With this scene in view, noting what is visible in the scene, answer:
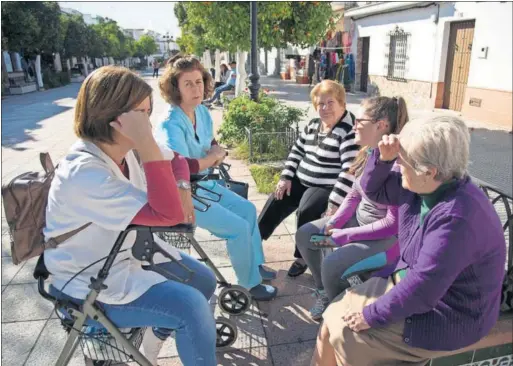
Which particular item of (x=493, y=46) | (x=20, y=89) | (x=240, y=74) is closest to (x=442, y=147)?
(x=493, y=46)

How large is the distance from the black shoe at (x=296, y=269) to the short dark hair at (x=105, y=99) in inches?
78.5

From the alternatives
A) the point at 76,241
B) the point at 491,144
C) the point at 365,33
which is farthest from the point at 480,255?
the point at 365,33

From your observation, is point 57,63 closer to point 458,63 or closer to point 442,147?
point 458,63

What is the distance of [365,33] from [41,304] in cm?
1607

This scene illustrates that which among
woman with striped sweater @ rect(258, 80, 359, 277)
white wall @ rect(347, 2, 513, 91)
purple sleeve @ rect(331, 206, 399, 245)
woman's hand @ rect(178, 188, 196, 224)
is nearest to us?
woman's hand @ rect(178, 188, 196, 224)

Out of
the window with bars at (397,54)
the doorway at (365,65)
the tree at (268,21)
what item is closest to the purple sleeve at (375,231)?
the tree at (268,21)

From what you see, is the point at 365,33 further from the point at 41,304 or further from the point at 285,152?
the point at 41,304

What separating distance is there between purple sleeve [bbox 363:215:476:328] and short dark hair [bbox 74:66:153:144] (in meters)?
1.25

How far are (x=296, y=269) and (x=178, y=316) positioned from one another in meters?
1.64

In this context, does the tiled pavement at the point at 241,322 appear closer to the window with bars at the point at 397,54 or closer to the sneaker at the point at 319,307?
the sneaker at the point at 319,307

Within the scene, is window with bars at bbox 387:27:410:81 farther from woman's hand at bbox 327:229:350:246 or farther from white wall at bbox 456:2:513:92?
woman's hand at bbox 327:229:350:246

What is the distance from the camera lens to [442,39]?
11.6m

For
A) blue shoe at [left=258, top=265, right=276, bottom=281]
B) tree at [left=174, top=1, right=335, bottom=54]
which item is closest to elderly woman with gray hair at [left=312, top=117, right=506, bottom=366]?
blue shoe at [left=258, top=265, right=276, bottom=281]

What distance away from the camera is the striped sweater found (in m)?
2.84
